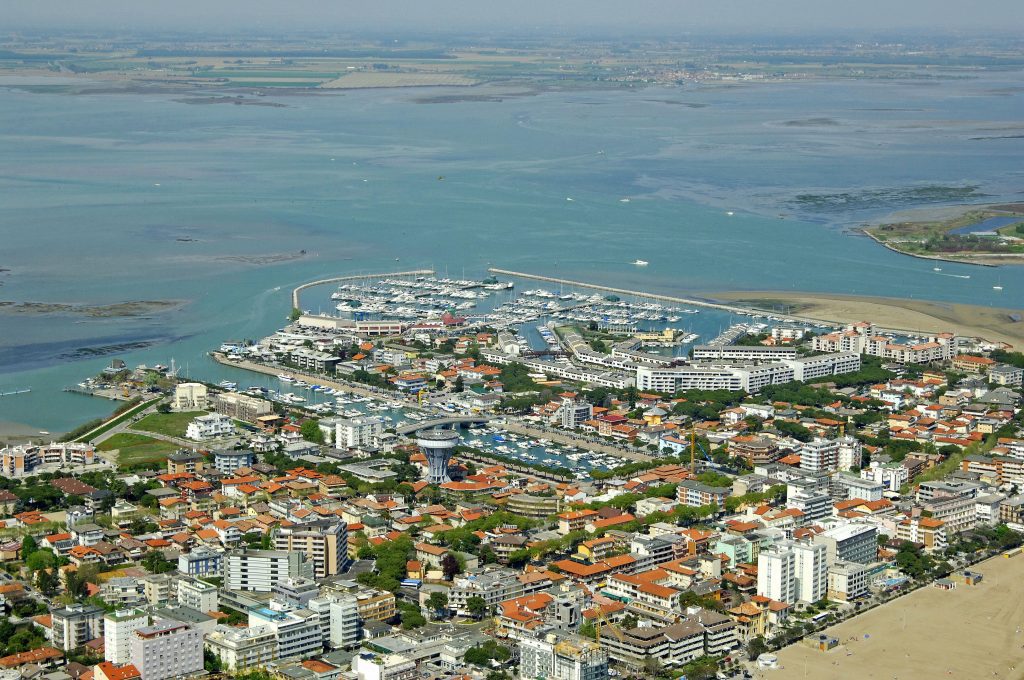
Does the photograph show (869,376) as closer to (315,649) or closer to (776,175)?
(315,649)

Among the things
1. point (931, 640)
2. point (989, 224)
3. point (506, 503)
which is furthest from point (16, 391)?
point (989, 224)

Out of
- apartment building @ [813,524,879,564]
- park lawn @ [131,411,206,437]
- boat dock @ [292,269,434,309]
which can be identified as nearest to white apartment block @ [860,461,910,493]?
apartment building @ [813,524,879,564]

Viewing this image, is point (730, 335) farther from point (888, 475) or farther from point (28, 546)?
point (28, 546)

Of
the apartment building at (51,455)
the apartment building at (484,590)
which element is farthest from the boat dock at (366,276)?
the apartment building at (484,590)

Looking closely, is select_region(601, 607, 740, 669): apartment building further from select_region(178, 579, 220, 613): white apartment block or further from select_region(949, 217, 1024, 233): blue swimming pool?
select_region(949, 217, 1024, 233): blue swimming pool

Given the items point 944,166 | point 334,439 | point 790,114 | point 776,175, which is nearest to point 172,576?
point 334,439

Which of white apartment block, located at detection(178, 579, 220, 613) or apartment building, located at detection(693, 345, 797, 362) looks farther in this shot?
apartment building, located at detection(693, 345, 797, 362)
